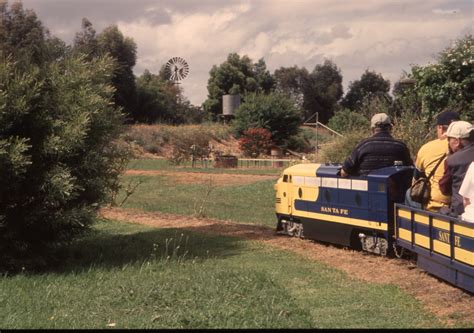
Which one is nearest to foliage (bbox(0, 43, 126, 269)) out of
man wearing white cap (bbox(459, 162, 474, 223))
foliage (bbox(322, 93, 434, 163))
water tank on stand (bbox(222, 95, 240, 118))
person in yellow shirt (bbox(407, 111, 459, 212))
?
person in yellow shirt (bbox(407, 111, 459, 212))

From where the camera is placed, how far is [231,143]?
70.8 metres

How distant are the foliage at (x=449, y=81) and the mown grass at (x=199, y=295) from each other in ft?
39.1

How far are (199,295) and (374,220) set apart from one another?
3.89m

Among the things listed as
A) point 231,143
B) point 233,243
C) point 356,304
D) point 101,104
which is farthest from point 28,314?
point 231,143

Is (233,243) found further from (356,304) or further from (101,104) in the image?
(356,304)

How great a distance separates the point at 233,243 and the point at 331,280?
3860 mm

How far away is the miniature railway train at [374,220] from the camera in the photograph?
8.20 m

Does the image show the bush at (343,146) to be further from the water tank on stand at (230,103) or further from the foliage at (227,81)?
the foliage at (227,81)

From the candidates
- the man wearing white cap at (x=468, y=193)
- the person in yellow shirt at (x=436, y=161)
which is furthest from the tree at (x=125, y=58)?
the man wearing white cap at (x=468, y=193)

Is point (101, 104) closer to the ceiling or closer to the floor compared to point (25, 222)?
closer to the ceiling

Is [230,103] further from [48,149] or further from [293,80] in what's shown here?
[48,149]

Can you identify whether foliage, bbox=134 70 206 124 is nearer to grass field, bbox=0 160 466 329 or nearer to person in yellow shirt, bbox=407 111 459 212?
grass field, bbox=0 160 466 329

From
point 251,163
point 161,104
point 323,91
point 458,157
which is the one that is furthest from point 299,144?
point 458,157

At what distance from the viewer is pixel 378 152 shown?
1109 cm
